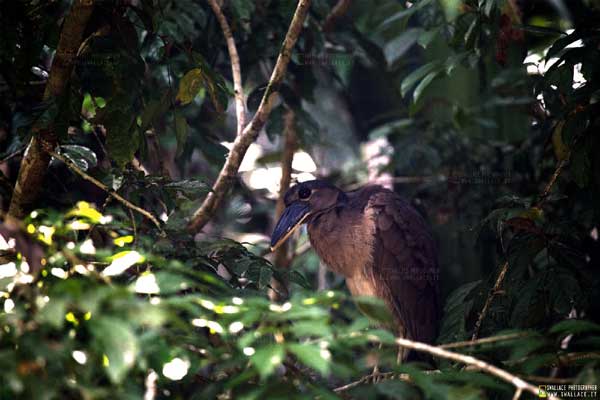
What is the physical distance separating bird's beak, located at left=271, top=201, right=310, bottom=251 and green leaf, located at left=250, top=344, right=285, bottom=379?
2.04 meters

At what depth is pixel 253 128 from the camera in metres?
2.66

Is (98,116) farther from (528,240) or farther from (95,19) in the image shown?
(528,240)

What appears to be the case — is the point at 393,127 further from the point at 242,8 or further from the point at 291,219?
the point at 242,8

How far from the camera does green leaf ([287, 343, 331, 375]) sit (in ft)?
4.13

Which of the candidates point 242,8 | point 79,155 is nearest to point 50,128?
point 79,155

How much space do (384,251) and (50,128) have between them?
1735 millimetres

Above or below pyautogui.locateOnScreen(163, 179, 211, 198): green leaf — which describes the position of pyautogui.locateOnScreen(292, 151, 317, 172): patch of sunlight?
below

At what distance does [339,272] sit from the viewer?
3.47 m

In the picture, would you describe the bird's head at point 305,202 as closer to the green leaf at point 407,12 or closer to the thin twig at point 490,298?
the green leaf at point 407,12

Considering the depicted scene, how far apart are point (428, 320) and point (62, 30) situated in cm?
Result: 212

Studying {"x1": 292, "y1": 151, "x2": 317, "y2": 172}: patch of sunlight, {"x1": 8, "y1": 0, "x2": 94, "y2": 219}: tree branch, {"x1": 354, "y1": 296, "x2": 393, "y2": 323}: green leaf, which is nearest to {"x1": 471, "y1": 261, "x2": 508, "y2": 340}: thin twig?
{"x1": 354, "y1": 296, "x2": 393, "y2": 323}: green leaf

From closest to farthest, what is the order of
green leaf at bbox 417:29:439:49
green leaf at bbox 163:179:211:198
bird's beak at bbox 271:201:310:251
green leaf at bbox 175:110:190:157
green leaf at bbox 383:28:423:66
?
green leaf at bbox 163:179:211:198 → green leaf at bbox 175:110:190:157 → green leaf at bbox 417:29:439:49 → bird's beak at bbox 271:201:310:251 → green leaf at bbox 383:28:423:66

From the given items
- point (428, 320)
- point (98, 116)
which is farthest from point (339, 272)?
point (98, 116)

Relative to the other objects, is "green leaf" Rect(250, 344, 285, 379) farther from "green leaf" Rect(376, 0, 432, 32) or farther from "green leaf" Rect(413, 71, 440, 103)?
"green leaf" Rect(413, 71, 440, 103)
